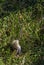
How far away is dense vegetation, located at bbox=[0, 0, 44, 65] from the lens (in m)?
6.66

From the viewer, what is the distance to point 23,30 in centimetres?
719

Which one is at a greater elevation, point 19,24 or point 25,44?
A: point 19,24

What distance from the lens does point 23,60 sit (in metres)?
6.59

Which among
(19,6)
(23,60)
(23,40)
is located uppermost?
(19,6)

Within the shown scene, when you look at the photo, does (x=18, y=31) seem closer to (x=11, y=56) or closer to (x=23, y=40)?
(x=23, y=40)

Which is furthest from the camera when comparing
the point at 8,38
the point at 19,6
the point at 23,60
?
the point at 19,6

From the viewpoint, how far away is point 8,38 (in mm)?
7023

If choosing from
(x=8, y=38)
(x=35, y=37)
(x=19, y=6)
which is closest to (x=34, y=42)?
(x=35, y=37)

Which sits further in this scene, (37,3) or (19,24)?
(37,3)

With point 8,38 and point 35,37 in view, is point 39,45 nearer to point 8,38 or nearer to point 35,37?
point 35,37

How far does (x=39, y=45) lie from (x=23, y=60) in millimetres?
595

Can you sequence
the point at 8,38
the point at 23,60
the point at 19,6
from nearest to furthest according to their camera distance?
the point at 23,60
the point at 8,38
the point at 19,6

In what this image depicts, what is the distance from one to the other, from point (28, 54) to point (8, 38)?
629mm

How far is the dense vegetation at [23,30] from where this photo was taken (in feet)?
21.8
